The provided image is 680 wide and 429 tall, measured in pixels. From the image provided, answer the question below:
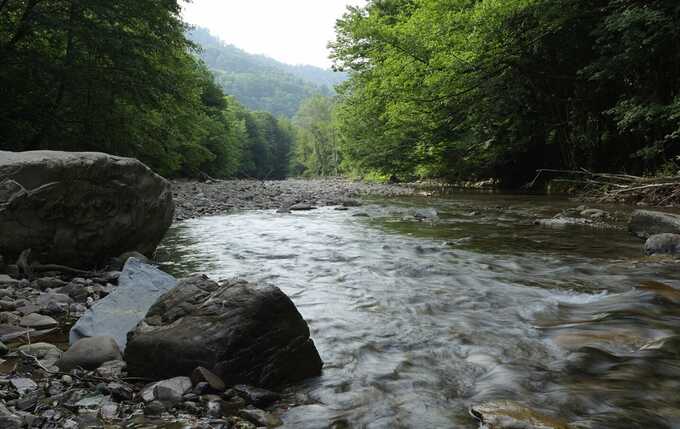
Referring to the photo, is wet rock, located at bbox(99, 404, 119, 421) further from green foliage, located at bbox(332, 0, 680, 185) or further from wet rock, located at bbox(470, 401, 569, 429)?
green foliage, located at bbox(332, 0, 680, 185)

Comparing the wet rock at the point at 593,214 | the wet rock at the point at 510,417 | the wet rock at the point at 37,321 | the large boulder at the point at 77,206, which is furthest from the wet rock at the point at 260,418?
the wet rock at the point at 593,214

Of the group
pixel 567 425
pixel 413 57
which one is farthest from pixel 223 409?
pixel 413 57

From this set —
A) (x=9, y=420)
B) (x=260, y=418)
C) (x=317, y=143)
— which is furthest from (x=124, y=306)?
(x=317, y=143)

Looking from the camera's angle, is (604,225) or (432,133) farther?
(432,133)

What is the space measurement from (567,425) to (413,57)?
19.5m

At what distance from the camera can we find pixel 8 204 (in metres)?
4.80

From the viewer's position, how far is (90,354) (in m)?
2.95

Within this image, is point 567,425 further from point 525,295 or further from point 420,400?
point 525,295

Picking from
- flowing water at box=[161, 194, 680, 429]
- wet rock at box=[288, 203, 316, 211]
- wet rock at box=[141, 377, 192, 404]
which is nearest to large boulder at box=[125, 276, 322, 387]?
wet rock at box=[141, 377, 192, 404]

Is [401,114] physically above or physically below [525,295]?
above

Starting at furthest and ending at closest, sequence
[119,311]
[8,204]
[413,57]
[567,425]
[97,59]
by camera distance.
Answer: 1. [413,57]
2. [97,59]
3. [8,204]
4. [119,311]
5. [567,425]

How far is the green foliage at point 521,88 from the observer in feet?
43.7

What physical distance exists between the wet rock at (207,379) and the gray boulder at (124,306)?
2.85ft

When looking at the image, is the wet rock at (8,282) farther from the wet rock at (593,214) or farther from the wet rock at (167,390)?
the wet rock at (593,214)
